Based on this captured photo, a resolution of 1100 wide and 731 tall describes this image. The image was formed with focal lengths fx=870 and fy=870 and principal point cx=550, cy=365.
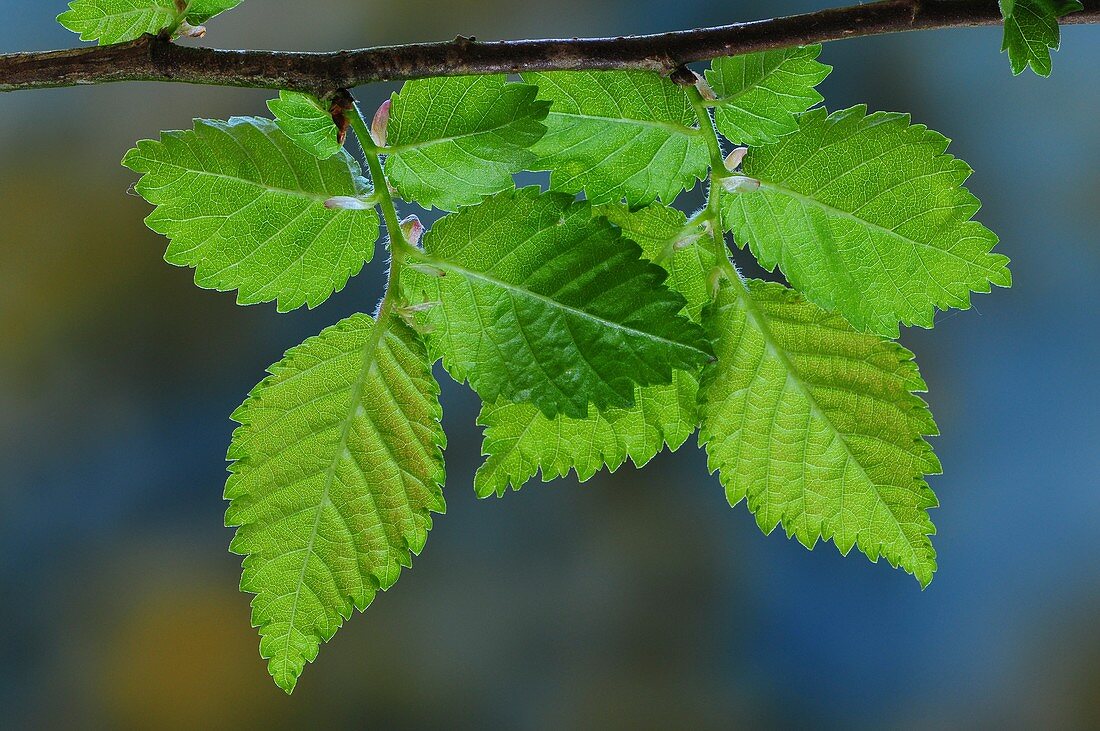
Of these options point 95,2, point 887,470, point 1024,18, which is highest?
point 95,2

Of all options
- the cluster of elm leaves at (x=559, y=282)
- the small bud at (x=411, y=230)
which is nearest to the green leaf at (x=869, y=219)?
the cluster of elm leaves at (x=559, y=282)

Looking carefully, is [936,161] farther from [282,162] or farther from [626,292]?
[282,162]

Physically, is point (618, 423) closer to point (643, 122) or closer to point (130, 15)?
point (643, 122)

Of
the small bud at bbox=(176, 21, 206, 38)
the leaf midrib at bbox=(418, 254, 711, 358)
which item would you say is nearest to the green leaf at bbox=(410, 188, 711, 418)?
the leaf midrib at bbox=(418, 254, 711, 358)

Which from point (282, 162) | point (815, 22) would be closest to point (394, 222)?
point (282, 162)

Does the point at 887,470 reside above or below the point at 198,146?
below

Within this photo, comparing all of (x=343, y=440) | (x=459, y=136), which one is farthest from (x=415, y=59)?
(x=343, y=440)
